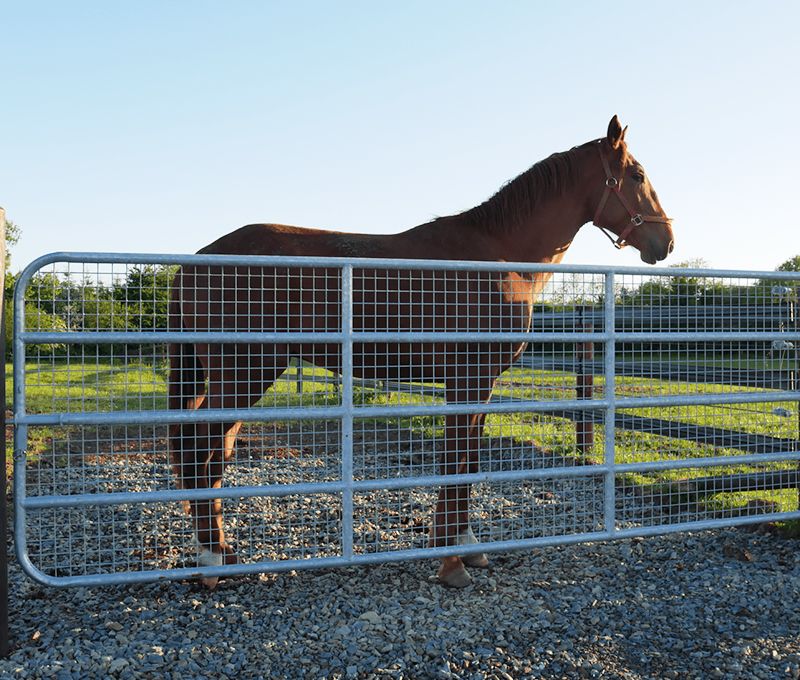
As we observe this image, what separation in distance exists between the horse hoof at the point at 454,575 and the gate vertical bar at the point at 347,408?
76 centimetres

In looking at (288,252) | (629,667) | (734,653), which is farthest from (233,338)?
(734,653)

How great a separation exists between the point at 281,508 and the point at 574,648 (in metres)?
2.62

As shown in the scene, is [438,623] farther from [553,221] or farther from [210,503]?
[553,221]

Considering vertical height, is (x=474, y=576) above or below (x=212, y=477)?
below

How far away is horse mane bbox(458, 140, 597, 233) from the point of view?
14.0 feet

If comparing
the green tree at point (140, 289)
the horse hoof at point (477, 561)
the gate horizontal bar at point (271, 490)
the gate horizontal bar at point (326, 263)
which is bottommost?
the horse hoof at point (477, 561)

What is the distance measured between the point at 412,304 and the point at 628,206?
1.79m

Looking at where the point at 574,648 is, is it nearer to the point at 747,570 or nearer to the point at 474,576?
the point at 474,576

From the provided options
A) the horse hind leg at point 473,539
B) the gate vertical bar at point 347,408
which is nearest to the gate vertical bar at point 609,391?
the horse hind leg at point 473,539

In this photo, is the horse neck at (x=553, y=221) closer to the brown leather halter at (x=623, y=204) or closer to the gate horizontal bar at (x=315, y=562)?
the brown leather halter at (x=623, y=204)

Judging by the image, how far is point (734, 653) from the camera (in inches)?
114

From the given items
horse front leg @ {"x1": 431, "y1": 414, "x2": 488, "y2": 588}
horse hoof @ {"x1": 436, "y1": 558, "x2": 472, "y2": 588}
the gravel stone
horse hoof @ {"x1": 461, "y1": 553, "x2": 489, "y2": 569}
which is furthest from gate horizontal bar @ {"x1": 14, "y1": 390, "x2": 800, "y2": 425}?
horse hoof @ {"x1": 461, "y1": 553, "x2": 489, "y2": 569}

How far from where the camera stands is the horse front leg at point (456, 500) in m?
3.67

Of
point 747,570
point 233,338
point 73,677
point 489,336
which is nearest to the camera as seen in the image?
point 73,677
